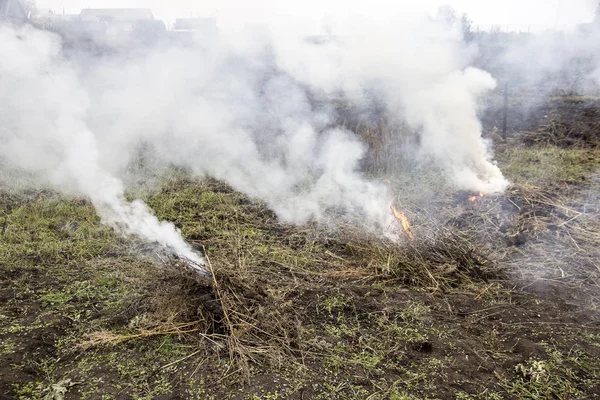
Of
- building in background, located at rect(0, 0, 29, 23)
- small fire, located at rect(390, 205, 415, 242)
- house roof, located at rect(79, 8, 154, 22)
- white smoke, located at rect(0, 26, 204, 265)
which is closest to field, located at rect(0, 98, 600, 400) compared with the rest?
small fire, located at rect(390, 205, 415, 242)

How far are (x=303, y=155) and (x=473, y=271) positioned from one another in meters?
5.41

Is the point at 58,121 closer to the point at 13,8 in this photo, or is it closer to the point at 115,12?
the point at 13,8

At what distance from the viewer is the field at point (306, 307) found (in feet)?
11.5

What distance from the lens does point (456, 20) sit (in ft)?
35.0

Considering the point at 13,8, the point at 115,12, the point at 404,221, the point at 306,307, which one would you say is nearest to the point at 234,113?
the point at 404,221

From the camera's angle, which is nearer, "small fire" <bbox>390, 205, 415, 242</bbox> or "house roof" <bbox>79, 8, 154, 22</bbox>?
"small fire" <bbox>390, 205, 415, 242</bbox>

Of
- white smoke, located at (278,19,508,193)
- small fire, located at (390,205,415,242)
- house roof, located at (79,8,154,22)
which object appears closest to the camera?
small fire, located at (390,205,415,242)

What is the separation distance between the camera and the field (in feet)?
11.5

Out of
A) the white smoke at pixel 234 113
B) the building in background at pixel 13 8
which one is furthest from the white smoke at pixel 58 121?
the building in background at pixel 13 8

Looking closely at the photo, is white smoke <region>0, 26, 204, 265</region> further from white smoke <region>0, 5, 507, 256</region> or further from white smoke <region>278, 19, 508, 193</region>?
white smoke <region>278, 19, 508, 193</region>

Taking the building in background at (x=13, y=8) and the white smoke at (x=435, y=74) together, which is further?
the building in background at (x=13, y=8)

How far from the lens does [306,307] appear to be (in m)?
4.60

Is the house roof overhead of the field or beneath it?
overhead

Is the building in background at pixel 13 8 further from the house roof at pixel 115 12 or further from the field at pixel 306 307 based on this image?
the field at pixel 306 307
